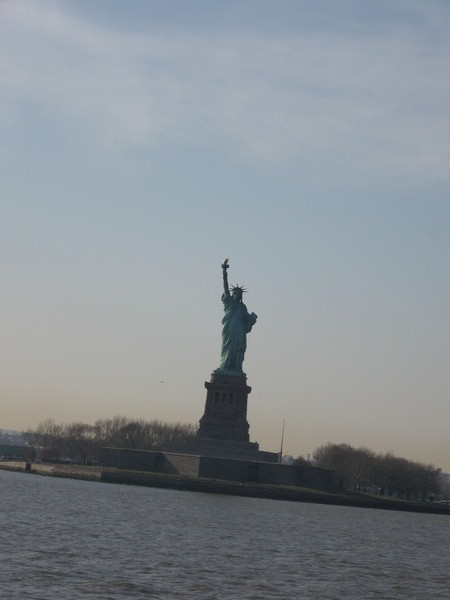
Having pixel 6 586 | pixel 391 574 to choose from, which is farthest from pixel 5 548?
pixel 391 574

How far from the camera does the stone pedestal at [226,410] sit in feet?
303

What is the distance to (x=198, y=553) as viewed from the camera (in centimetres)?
3909

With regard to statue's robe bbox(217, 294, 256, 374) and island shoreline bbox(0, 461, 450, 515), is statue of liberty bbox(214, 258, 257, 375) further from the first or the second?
island shoreline bbox(0, 461, 450, 515)

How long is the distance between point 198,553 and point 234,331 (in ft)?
184

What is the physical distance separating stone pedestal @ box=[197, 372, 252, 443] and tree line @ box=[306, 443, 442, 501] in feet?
84.7

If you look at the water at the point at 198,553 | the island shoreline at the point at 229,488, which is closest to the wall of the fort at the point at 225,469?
the island shoreline at the point at 229,488

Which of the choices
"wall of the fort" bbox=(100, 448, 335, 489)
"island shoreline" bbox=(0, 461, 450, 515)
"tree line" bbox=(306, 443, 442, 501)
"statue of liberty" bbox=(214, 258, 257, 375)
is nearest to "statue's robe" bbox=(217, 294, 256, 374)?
"statue of liberty" bbox=(214, 258, 257, 375)

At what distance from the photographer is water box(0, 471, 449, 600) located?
100 ft

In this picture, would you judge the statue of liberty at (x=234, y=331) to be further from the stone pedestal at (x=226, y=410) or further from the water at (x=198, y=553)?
the water at (x=198, y=553)

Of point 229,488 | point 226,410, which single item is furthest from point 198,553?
point 226,410

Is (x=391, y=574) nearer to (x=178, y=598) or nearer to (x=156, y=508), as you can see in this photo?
(x=178, y=598)

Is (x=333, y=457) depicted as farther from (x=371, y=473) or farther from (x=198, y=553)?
(x=198, y=553)

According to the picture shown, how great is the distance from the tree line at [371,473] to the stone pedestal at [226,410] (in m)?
25.8

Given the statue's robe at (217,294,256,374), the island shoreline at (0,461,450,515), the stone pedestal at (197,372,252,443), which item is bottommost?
the island shoreline at (0,461,450,515)
